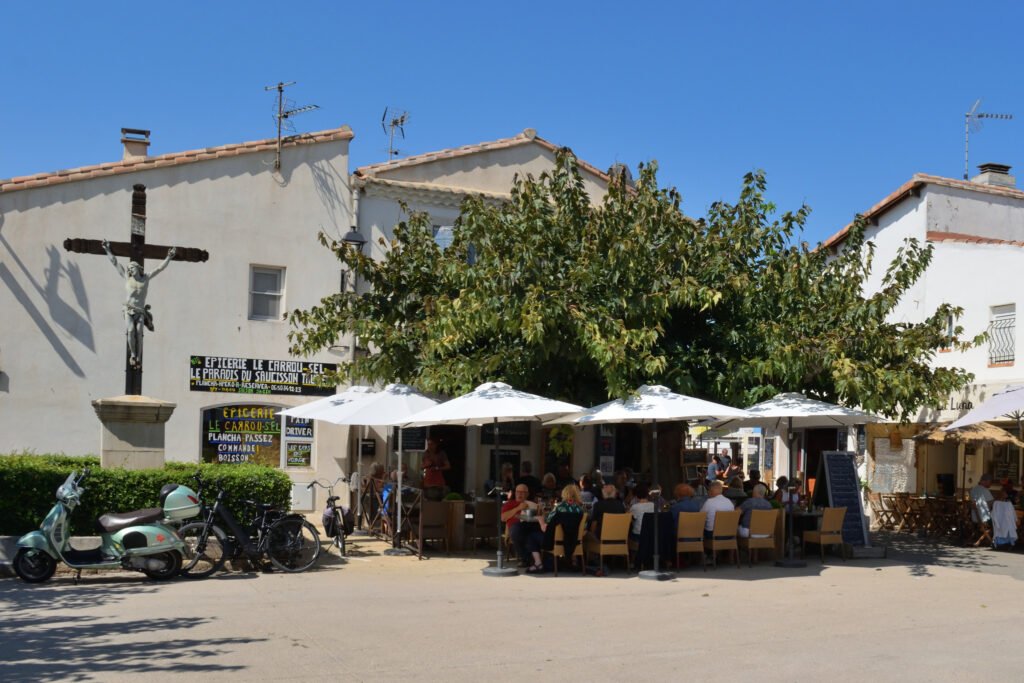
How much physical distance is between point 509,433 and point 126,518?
34.9 ft

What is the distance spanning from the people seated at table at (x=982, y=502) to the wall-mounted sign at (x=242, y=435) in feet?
40.0

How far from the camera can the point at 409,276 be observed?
1647cm

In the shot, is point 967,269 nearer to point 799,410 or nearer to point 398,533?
point 799,410

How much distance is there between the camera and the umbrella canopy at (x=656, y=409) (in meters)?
13.2

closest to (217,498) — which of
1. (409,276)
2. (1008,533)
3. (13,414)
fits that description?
(409,276)

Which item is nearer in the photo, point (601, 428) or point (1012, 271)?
point (1012, 271)

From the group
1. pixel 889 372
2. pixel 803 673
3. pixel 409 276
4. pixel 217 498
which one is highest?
pixel 409 276

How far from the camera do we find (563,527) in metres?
13.4

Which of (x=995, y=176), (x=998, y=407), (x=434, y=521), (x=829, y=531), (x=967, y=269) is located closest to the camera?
(x=434, y=521)

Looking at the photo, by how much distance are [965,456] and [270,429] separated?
1378 centimetres

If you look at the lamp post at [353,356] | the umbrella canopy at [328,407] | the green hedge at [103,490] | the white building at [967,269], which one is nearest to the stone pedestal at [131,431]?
the green hedge at [103,490]

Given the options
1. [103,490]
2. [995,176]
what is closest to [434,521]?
[103,490]

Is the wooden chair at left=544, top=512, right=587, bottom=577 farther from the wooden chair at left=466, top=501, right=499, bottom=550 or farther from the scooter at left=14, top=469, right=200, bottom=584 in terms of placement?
the scooter at left=14, top=469, right=200, bottom=584

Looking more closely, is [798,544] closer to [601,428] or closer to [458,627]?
[601,428]
